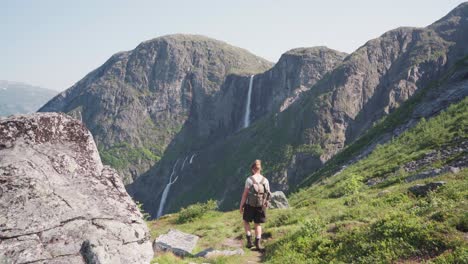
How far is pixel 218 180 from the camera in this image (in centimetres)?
15288

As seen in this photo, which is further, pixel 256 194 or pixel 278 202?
pixel 278 202

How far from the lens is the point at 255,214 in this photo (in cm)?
1318

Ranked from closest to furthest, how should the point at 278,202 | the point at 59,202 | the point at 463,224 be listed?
the point at 59,202 < the point at 463,224 < the point at 278,202

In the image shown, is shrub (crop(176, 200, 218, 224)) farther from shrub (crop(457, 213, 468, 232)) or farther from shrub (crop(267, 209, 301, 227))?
shrub (crop(457, 213, 468, 232))

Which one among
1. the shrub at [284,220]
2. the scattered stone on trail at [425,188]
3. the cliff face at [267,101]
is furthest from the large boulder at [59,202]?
the cliff face at [267,101]

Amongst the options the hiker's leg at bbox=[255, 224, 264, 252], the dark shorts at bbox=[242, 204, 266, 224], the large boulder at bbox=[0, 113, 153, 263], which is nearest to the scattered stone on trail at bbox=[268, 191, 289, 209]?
the hiker's leg at bbox=[255, 224, 264, 252]

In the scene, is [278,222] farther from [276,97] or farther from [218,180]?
[276,97]

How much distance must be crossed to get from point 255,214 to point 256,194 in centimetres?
87

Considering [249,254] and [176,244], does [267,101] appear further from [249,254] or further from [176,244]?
[249,254]

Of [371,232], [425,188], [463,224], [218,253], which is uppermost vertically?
[425,188]

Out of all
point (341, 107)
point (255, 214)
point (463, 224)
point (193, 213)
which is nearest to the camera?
point (463, 224)

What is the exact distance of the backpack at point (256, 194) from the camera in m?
12.8

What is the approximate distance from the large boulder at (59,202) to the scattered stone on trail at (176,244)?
217 inches

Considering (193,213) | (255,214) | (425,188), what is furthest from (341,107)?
(255,214)
